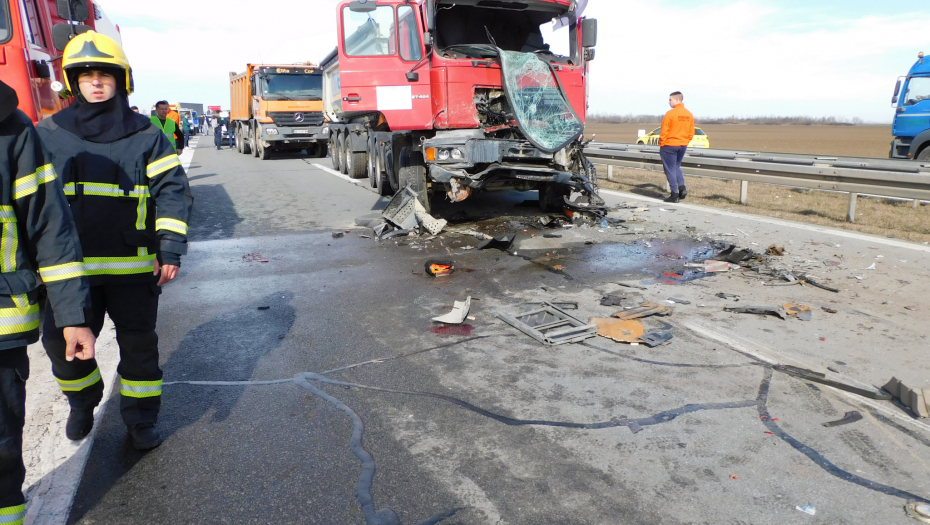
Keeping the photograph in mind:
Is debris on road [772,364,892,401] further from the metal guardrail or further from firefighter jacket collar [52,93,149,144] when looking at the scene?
the metal guardrail

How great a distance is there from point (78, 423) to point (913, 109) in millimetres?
16532

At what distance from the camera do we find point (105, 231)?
2926 mm

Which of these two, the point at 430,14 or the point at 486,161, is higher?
the point at 430,14

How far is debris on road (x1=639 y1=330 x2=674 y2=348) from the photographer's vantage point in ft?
14.3

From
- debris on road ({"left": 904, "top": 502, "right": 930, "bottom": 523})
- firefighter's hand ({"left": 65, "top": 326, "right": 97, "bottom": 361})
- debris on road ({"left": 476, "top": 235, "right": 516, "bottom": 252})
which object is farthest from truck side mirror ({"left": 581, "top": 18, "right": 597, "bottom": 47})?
firefighter's hand ({"left": 65, "top": 326, "right": 97, "bottom": 361})

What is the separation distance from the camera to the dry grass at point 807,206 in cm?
863

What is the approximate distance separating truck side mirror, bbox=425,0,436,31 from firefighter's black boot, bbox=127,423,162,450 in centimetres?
615

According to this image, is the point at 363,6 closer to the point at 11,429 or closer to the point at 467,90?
the point at 467,90

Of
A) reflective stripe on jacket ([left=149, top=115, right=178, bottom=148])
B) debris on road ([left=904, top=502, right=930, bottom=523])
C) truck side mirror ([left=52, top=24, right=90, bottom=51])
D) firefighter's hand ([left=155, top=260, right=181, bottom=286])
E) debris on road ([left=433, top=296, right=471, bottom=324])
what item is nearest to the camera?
debris on road ([left=904, top=502, right=930, bottom=523])

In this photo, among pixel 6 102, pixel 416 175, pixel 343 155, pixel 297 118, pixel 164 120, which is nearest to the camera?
pixel 6 102

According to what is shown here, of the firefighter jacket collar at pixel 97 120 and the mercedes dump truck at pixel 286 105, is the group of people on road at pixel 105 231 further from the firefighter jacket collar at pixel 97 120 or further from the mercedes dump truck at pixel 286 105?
the mercedes dump truck at pixel 286 105

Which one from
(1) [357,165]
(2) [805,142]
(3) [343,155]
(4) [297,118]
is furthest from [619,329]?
(2) [805,142]

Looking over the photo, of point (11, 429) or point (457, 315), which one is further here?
point (457, 315)

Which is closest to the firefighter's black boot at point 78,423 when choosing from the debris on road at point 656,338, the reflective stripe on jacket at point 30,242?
the reflective stripe on jacket at point 30,242
